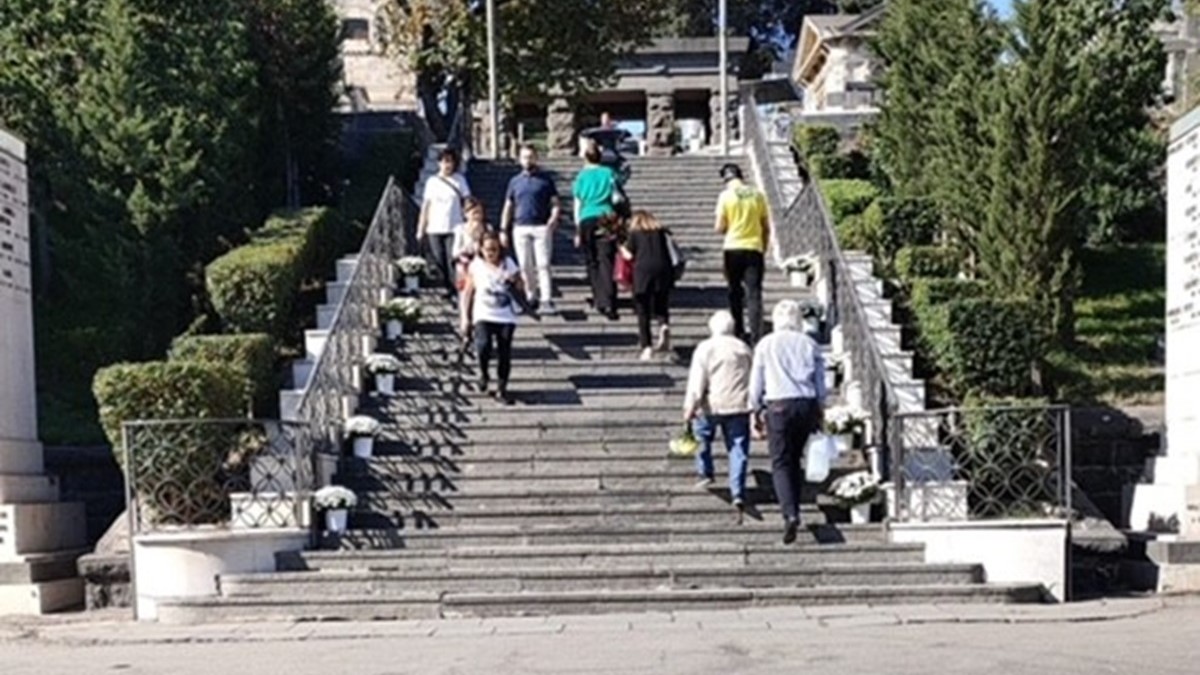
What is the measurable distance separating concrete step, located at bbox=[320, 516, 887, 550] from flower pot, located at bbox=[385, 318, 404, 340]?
3.77 meters

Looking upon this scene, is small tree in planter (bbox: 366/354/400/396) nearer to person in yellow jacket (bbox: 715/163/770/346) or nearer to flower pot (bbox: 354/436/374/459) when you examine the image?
flower pot (bbox: 354/436/374/459)

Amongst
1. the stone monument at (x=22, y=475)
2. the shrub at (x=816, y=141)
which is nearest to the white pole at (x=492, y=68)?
the shrub at (x=816, y=141)

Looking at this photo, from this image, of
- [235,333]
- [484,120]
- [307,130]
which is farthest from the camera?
[484,120]

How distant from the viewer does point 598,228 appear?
560 inches

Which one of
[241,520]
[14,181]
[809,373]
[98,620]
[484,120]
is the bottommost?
[98,620]

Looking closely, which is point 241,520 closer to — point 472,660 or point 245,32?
point 472,660

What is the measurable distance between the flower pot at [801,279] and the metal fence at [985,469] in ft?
16.2

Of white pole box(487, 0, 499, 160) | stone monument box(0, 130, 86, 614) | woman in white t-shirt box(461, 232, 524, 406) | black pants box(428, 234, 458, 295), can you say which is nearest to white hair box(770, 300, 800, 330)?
woman in white t-shirt box(461, 232, 524, 406)

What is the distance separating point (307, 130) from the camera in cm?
2080

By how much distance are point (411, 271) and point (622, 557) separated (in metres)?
6.19

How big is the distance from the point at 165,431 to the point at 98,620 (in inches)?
55.0

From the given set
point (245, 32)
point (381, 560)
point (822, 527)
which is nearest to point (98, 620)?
point (381, 560)

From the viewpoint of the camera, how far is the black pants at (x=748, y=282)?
13.4 meters

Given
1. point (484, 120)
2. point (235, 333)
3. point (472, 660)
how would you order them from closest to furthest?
point (472, 660) → point (235, 333) → point (484, 120)
